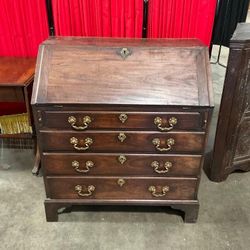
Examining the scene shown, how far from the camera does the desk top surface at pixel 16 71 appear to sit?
1966mm

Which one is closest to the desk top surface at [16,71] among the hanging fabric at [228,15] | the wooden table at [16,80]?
the wooden table at [16,80]

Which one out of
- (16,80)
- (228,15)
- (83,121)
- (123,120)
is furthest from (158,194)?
(228,15)

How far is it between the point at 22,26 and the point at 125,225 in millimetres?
1580

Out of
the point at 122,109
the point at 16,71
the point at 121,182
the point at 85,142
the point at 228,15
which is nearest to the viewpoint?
Answer: the point at 122,109

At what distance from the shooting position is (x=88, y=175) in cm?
179

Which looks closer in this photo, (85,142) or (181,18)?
(85,142)

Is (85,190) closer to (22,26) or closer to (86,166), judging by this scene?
(86,166)

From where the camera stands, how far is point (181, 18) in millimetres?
2111

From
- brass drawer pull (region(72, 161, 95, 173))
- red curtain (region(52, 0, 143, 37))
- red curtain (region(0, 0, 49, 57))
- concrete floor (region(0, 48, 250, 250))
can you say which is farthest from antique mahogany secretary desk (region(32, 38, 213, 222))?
red curtain (region(0, 0, 49, 57))

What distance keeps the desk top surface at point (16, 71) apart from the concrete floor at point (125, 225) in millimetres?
786

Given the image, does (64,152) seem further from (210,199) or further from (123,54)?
(210,199)

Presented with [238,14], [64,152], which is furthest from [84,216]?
[238,14]

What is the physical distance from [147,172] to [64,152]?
49 cm

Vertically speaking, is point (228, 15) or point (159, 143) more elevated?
point (228, 15)
